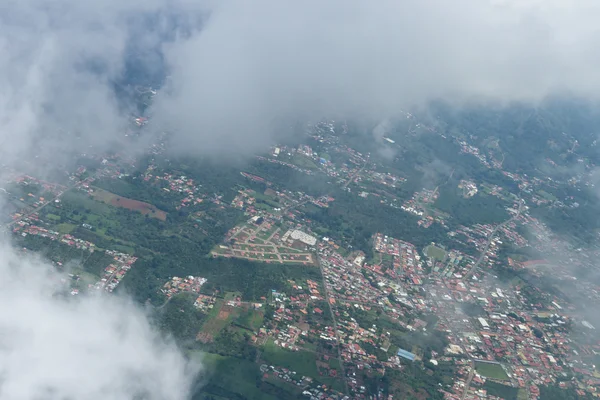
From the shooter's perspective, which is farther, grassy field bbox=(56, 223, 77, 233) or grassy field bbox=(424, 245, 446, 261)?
grassy field bbox=(424, 245, 446, 261)

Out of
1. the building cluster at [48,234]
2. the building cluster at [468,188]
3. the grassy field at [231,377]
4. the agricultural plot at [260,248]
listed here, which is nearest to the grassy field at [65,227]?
the building cluster at [48,234]

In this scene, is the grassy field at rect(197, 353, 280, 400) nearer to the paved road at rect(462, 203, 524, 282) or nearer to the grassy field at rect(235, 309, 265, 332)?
the grassy field at rect(235, 309, 265, 332)

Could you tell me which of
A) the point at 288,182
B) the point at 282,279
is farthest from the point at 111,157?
the point at 282,279

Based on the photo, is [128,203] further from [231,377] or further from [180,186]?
[231,377]

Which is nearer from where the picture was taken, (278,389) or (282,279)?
(278,389)

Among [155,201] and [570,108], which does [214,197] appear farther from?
[570,108]

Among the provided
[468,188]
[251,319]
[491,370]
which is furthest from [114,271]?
[468,188]

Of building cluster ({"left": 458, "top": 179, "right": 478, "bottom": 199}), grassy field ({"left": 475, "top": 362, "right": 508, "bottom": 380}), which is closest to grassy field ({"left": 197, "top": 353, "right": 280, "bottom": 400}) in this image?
grassy field ({"left": 475, "top": 362, "right": 508, "bottom": 380})
